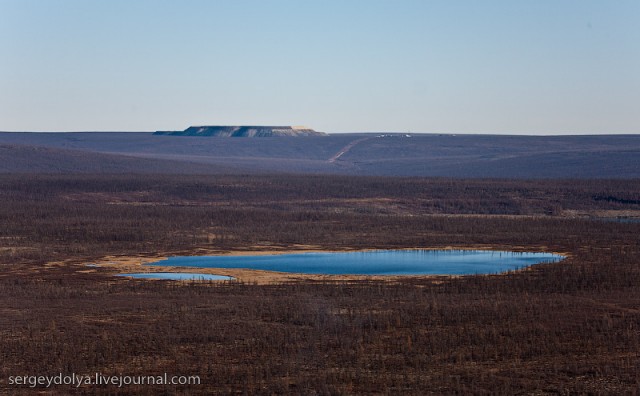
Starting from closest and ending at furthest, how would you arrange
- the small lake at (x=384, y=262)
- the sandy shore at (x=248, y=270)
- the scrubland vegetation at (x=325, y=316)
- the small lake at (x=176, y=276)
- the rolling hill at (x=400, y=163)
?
the scrubland vegetation at (x=325, y=316) → the sandy shore at (x=248, y=270) → the small lake at (x=176, y=276) → the small lake at (x=384, y=262) → the rolling hill at (x=400, y=163)

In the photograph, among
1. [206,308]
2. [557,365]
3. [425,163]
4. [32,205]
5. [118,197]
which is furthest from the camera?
[425,163]

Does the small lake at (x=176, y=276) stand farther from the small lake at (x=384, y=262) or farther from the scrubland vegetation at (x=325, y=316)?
the small lake at (x=384, y=262)

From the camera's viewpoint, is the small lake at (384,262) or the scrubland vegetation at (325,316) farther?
the small lake at (384,262)

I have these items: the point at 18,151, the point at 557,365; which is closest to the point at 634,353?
the point at 557,365

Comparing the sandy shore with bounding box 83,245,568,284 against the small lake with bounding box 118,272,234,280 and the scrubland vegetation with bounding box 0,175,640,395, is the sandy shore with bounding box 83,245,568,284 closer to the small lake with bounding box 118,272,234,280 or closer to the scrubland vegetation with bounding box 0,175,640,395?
the small lake with bounding box 118,272,234,280

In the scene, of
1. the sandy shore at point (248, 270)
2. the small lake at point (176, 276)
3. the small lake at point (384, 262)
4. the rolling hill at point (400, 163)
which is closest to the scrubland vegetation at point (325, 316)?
the sandy shore at point (248, 270)

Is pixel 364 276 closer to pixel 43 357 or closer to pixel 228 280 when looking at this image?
pixel 228 280

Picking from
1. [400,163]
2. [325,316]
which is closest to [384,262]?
[325,316]
